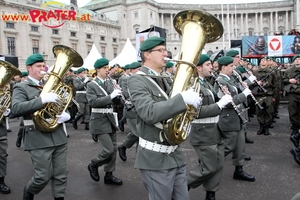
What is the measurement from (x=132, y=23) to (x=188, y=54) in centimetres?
7159

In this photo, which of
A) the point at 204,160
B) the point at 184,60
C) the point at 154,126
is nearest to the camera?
the point at 184,60

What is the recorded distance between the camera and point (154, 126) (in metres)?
2.82

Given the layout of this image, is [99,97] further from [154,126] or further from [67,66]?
[154,126]

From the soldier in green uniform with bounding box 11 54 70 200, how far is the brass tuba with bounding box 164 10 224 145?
1.80 m

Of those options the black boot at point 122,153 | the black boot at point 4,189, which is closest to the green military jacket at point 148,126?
the black boot at point 4,189

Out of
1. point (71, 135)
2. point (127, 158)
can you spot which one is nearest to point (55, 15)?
point (71, 135)

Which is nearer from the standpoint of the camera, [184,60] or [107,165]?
[184,60]

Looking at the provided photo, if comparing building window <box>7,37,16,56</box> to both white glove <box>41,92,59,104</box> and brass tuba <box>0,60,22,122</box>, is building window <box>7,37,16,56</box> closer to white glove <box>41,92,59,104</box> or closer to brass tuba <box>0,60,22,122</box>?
brass tuba <box>0,60,22,122</box>

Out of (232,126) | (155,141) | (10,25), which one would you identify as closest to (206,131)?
(232,126)

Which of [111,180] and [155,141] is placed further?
[111,180]

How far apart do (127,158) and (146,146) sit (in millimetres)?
4213

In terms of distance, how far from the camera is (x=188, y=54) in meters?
2.69

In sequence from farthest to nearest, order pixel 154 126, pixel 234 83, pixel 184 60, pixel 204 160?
pixel 234 83
pixel 204 160
pixel 154 126
pixel 184 60

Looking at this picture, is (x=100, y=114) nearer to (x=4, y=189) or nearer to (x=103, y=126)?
(x=103, y=126)
